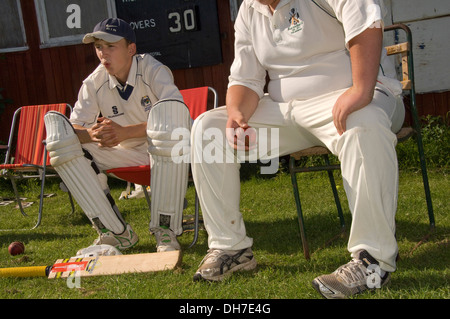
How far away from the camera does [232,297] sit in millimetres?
2225

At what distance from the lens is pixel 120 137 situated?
3.23 meters

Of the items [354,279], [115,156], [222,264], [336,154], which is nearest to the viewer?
[354,279]

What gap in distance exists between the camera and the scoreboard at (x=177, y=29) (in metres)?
6.33

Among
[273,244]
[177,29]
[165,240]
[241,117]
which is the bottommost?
[273,244]

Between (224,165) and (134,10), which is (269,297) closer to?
(224,165)

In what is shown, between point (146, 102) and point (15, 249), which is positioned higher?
point (146, 102)

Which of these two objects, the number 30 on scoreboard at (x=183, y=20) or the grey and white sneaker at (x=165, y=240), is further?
the number 30 on scoreboard at (x=183, y=20)

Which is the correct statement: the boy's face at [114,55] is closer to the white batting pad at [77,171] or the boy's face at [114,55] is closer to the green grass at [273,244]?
the white batting pad at [77,171]

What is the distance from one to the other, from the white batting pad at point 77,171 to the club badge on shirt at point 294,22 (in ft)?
4.53

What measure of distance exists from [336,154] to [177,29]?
4.56 metres

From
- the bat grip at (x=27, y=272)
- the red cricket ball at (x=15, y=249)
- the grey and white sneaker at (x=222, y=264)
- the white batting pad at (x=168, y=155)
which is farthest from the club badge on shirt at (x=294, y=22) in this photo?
the red cricket ball at (x=15, y=249)

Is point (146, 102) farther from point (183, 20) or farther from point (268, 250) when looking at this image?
point (183, 20)

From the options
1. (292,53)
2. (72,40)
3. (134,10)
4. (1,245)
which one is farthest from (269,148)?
(72,40)

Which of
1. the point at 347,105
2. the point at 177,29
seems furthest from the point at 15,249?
the point at 177,29
